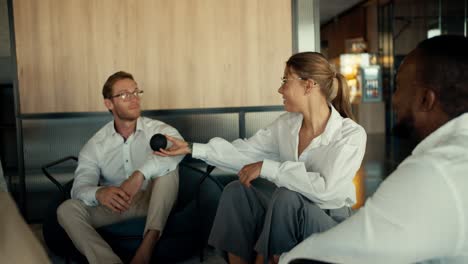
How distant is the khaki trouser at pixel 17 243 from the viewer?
4.17 feet

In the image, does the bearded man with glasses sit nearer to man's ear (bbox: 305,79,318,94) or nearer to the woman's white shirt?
the woman's white shirt

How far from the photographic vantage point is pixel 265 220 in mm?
2539

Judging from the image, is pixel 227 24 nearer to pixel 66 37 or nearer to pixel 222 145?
pixel 66 37

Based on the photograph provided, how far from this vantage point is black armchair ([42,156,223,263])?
Answer: 318 cm

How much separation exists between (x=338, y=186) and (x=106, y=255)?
4.49 feet

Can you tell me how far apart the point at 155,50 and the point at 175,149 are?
151 centimetres

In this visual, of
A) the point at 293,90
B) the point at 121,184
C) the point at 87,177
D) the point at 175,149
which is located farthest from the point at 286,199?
the point at 87,177

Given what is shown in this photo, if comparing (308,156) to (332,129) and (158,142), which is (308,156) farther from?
(158,142)

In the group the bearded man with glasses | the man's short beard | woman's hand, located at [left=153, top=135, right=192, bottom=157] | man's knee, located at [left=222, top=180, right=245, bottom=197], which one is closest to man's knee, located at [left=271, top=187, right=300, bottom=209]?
man's knee, located at [left=222, top=180, right=245, bottom=197]

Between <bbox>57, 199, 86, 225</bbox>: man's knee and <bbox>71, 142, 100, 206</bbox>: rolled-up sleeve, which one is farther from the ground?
<bbox>71, 142, 100, 206</bbox>: rolled-up sleeve

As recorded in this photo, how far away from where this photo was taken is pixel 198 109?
174 inches

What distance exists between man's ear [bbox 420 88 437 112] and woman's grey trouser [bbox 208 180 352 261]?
1.29 m

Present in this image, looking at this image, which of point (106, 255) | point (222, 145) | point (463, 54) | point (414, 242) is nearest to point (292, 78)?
point (222, 145)

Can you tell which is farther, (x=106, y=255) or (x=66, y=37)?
(x=66, y=37)
